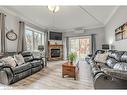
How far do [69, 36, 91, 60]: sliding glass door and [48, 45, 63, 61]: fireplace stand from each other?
2.93 feet

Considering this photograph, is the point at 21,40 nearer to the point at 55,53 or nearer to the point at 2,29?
the point at 2,29

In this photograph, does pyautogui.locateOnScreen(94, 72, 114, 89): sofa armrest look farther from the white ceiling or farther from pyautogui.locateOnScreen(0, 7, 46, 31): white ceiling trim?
pyautogui.locateOnScreen(0, 7, 46, 31): white ceiling trim

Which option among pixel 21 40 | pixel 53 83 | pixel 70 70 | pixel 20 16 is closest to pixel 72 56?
pixel 70 70

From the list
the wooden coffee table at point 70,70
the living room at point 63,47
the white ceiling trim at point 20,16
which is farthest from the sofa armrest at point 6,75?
the white ceiling trim at point 20,16

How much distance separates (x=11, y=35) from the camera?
201 inches

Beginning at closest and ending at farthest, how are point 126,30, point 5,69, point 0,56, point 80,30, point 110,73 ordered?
point 110,73 → point 5,69 → point 126,30 → point 0,56 → point 80,30

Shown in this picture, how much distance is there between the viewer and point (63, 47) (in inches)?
369

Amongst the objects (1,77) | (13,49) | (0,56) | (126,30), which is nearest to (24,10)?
(13,49)

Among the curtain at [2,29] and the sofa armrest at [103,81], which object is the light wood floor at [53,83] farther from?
the curtain at [2,29]

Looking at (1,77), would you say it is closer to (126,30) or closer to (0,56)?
(0,56)

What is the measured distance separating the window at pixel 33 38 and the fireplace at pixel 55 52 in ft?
2.84

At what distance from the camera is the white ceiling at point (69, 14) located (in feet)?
17.0

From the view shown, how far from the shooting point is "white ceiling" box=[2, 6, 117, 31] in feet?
17.0
